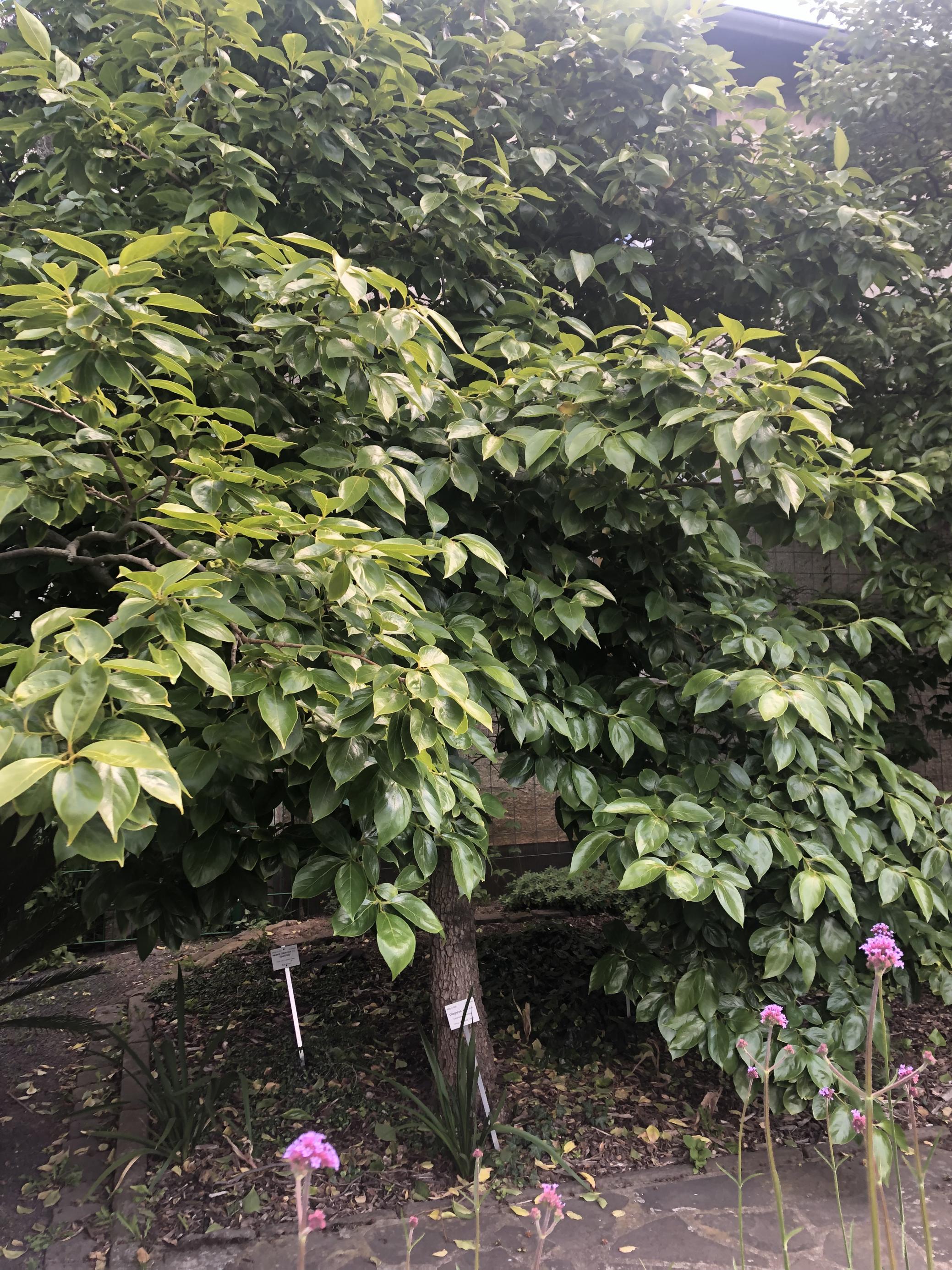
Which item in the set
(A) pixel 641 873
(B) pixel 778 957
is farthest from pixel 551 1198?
(B) pixel 778 957

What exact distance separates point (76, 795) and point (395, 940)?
0.68m

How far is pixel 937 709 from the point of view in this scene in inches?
159

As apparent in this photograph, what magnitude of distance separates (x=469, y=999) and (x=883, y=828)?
4.80 feet

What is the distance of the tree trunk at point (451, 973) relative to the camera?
9.52 feet

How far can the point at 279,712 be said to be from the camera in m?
1.25

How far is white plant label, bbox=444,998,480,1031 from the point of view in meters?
2.66

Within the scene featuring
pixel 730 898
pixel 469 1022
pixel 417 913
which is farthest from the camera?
pixel 469 1022

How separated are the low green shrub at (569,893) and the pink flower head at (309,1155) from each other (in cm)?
424

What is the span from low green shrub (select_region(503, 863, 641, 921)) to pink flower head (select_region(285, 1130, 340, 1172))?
4.24m

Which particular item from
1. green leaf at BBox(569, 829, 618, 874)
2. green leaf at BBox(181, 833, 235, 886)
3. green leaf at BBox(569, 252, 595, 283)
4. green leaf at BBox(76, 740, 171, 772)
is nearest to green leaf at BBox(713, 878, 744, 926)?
green leaf at BBox(569, 829, 618, 874)

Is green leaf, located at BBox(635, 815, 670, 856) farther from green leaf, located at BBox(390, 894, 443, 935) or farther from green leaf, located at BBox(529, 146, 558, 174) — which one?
green leaf, located at BBox(529, 146, 558, 174)

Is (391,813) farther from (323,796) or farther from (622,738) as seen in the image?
(622,738)

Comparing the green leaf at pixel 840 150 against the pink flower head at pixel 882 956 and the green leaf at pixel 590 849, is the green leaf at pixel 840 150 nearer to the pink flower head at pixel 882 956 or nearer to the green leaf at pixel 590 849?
the green leaf at pixel 590 849

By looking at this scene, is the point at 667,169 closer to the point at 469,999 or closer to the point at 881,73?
the point at 881,73
